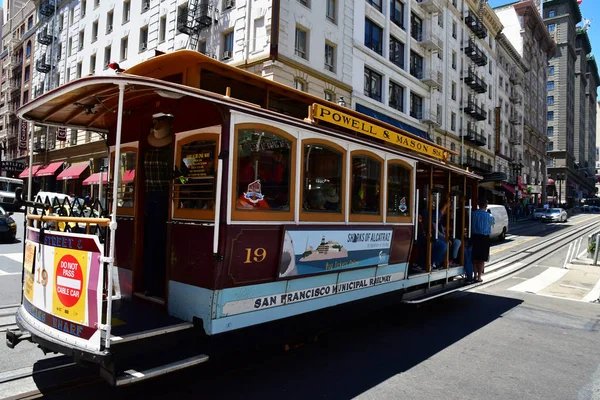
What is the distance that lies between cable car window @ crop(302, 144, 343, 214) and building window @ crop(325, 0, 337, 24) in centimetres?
1883

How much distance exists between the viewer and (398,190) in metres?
6.84

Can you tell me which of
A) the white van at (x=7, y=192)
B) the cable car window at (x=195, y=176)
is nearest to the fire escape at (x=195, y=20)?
the white van at (x=7, y=192)

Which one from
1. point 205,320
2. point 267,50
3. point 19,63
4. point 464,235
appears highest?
point 19,63

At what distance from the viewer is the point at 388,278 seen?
6746mm

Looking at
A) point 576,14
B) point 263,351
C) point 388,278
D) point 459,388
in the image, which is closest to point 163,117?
point 263,351

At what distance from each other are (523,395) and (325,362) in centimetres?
216

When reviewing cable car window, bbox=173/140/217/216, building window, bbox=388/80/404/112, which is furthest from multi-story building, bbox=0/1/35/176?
cable car window, bbox=173/140/217/216

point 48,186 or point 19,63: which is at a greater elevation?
point 19,63

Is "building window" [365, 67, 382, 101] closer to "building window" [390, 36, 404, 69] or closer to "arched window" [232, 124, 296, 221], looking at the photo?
"building window" [390, 36, 404, 69]

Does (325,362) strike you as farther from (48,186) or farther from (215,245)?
(48,186)

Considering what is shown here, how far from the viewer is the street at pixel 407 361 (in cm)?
440

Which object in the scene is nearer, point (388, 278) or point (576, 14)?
point (388, 278)

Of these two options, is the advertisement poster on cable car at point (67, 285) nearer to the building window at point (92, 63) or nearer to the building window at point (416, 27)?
the building window at point (416, 27)

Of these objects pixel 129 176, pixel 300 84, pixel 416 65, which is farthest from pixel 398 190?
pixel 416 65
